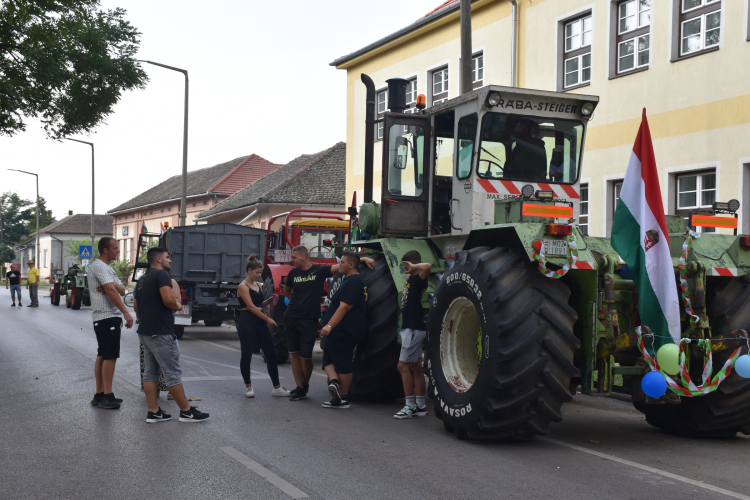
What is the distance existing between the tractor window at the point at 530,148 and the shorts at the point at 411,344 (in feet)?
5.77

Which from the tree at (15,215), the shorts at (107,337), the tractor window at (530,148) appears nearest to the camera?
the tractor window at (530,148)

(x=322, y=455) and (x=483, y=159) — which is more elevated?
(x=483, y=159)

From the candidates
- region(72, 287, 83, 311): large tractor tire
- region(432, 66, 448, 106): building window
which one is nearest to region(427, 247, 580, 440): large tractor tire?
region(432, 66, 448, 106): building window

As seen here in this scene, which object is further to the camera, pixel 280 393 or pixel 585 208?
pixel 585 208

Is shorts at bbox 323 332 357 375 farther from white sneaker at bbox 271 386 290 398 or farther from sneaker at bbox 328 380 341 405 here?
white sneaker at bbox 271 386 290 398

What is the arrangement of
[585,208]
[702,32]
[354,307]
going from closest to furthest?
[354,307], [702,32], [585,208]

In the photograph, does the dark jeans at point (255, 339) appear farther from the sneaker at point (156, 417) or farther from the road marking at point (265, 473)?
the road marking at point (265, 473)

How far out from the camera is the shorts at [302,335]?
9.58 metres

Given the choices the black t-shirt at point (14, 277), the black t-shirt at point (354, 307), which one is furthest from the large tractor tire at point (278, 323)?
the black t-shirt at point (14, 277)

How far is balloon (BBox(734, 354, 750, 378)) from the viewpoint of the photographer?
6344mm

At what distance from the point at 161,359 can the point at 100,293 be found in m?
1.48

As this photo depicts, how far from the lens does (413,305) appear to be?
8305 millimetres

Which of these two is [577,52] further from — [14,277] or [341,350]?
[14,277]

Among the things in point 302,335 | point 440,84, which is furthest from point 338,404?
point 440,84
